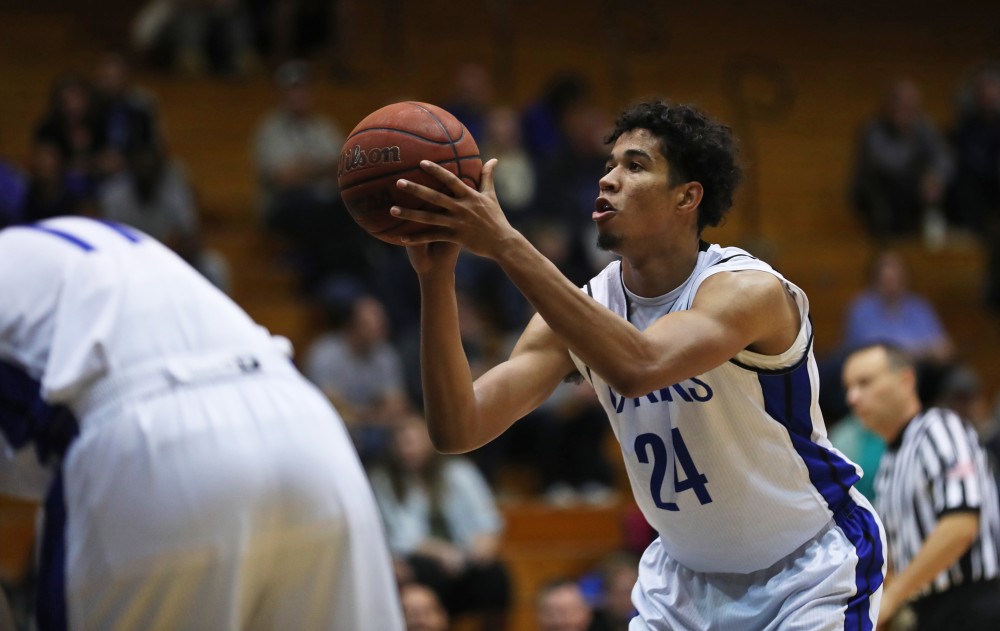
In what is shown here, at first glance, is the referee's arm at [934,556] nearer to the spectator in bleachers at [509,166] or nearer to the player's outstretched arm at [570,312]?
the player's outstretched arm at [570,312]

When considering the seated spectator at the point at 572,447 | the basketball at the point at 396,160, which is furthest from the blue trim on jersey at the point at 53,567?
the seated spectator at the point at 572,447

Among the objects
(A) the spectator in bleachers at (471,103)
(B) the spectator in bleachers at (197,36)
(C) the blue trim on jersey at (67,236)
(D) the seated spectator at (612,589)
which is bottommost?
(D) the seated spectator at (612,589)

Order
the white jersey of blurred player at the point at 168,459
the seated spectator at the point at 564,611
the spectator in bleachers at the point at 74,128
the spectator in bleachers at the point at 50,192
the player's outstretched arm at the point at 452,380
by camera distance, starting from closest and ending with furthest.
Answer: the white jersey of blurred player at the point at 168,459, the player's outstretched arm at the point at 452,380, the seated spectator at the point at 564,611, the spectator in bleachers at the point at 50,192, the spectator in bleachers at the point at 74,128

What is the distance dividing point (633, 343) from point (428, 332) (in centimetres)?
61

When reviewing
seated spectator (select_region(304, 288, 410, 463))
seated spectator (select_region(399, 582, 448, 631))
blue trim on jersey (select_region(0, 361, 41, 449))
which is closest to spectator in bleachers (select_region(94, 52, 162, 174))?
seated spectator (select_region(304, 288, 410, 463))

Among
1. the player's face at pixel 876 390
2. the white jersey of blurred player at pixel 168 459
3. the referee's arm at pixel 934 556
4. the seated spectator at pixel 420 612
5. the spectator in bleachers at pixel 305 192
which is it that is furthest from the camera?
the spectator in bleachers at pixel 305 192

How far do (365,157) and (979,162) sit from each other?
1178 cm

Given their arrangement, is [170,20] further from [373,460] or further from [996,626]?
[996,626]

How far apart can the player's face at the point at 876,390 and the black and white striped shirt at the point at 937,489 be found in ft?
0.34

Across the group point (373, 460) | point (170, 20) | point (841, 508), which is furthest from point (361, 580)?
point (170, 20)

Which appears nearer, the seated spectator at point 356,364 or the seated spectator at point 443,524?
the seated spectator at point 443,524

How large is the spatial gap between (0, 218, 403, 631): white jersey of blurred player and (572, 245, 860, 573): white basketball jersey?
0.98 meters

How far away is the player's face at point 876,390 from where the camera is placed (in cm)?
577

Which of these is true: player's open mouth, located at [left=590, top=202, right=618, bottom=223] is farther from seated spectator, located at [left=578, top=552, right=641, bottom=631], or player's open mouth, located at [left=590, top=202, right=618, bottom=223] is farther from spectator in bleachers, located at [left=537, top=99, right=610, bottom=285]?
spectator in bleachers, located at [left=537, top=99, right=610, bottom=285]
